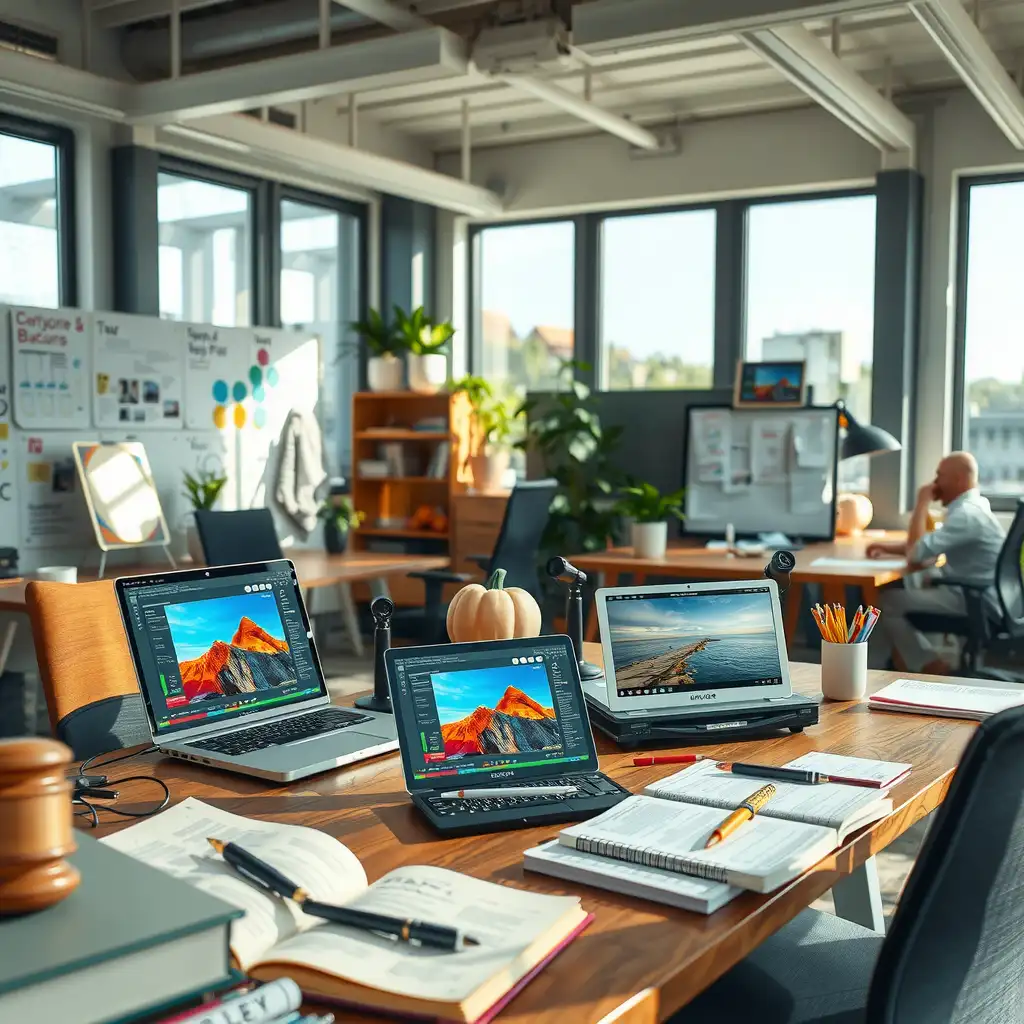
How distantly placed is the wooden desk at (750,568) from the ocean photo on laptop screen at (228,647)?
2614 mm

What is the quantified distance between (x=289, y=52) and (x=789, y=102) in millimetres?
2781

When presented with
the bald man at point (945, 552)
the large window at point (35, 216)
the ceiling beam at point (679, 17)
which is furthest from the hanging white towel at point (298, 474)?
the bald man at point (945, 552)

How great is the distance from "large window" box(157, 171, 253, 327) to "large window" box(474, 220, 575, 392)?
5.73 ft

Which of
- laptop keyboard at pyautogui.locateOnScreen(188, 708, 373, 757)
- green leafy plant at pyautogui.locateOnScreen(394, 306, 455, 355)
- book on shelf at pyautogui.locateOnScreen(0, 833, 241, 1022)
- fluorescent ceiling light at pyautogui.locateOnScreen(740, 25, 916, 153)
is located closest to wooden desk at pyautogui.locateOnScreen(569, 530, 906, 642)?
fluorescent ceiling light at pyautogui.locateOnScreen(740, 25, 916, 153)

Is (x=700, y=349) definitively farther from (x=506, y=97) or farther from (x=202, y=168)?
(x=202, y=168)

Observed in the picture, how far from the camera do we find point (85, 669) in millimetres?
2242

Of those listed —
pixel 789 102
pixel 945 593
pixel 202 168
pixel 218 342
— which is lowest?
pixel 945 593

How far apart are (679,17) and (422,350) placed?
3.18 m

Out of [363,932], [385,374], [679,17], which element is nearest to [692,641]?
[363,932]

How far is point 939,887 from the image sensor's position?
1092mm

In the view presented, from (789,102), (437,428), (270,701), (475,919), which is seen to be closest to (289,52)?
(437,428)

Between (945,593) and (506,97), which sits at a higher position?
(506,97)

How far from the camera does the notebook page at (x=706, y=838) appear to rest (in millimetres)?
1292

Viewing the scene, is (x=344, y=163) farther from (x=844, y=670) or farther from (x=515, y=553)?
(x=844, y=670)
